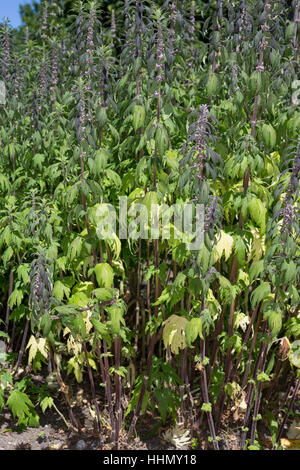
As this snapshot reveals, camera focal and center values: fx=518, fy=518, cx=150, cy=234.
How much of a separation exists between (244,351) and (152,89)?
1910mm

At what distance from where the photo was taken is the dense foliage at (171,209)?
3.04m

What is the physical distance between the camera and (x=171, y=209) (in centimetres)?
319

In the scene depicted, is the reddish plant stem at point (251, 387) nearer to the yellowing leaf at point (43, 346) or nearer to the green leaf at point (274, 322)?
the green leaf at point (274, 322)

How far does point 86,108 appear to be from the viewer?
317cm

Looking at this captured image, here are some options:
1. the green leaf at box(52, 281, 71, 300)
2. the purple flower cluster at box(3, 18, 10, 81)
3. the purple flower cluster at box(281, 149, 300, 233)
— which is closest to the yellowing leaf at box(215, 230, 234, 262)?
the purple flower cluster at box(281, 149, 300, 233)

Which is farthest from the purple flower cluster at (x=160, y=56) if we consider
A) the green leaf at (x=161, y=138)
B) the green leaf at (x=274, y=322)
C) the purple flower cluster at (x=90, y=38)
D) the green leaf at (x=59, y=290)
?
the green leaf at (x=274, y=322)

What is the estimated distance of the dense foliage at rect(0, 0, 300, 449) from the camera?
304cm

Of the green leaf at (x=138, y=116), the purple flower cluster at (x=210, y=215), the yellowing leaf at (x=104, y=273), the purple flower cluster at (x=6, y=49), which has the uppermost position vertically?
the purple flower cluster at (x=6, y=49)

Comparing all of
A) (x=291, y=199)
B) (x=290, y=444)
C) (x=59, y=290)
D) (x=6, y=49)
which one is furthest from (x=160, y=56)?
(x=290, y=444)

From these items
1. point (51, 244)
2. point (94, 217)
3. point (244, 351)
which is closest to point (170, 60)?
point (94, 217)

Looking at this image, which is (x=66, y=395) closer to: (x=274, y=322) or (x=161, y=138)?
(x=274, y=322)

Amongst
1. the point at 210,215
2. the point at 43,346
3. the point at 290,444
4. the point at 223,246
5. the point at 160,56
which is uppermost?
the point at 160,56

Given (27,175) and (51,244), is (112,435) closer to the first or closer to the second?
(51,244)

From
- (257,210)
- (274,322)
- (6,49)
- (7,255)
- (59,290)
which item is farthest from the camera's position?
(6,49)
